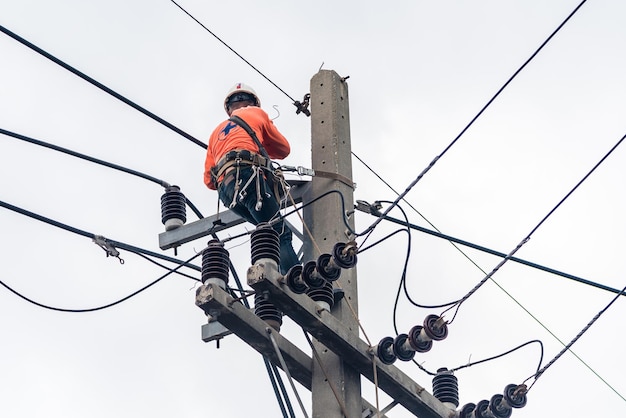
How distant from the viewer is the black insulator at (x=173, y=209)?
10633mm

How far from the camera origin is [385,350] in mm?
9234

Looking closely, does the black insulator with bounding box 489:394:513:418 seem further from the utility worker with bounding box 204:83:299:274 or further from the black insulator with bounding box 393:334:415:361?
the utility worker with bounding box 204:83:299:274

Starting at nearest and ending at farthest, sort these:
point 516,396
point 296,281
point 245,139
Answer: point 296,281
point 516,396
point 245,139

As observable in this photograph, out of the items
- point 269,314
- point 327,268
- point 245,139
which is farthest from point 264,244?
point 245,139

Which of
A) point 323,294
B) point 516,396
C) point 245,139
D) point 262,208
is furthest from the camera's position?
point 245,139

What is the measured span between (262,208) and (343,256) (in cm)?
142

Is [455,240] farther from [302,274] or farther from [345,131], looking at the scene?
[302,274]

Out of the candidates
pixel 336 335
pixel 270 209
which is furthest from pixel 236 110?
pixel 336 335

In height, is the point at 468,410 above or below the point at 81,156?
below

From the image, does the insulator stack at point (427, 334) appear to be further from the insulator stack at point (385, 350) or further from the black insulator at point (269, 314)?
the black insulator at point (269, 314)

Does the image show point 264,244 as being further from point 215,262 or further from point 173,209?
point 173,209

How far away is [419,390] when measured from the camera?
31.2 ft

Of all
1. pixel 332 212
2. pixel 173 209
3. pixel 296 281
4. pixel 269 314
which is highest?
pixel 173 209

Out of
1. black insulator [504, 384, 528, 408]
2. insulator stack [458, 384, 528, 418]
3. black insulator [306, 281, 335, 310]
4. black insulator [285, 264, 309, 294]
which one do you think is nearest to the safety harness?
black insulator [306, 281, 335, 310]
